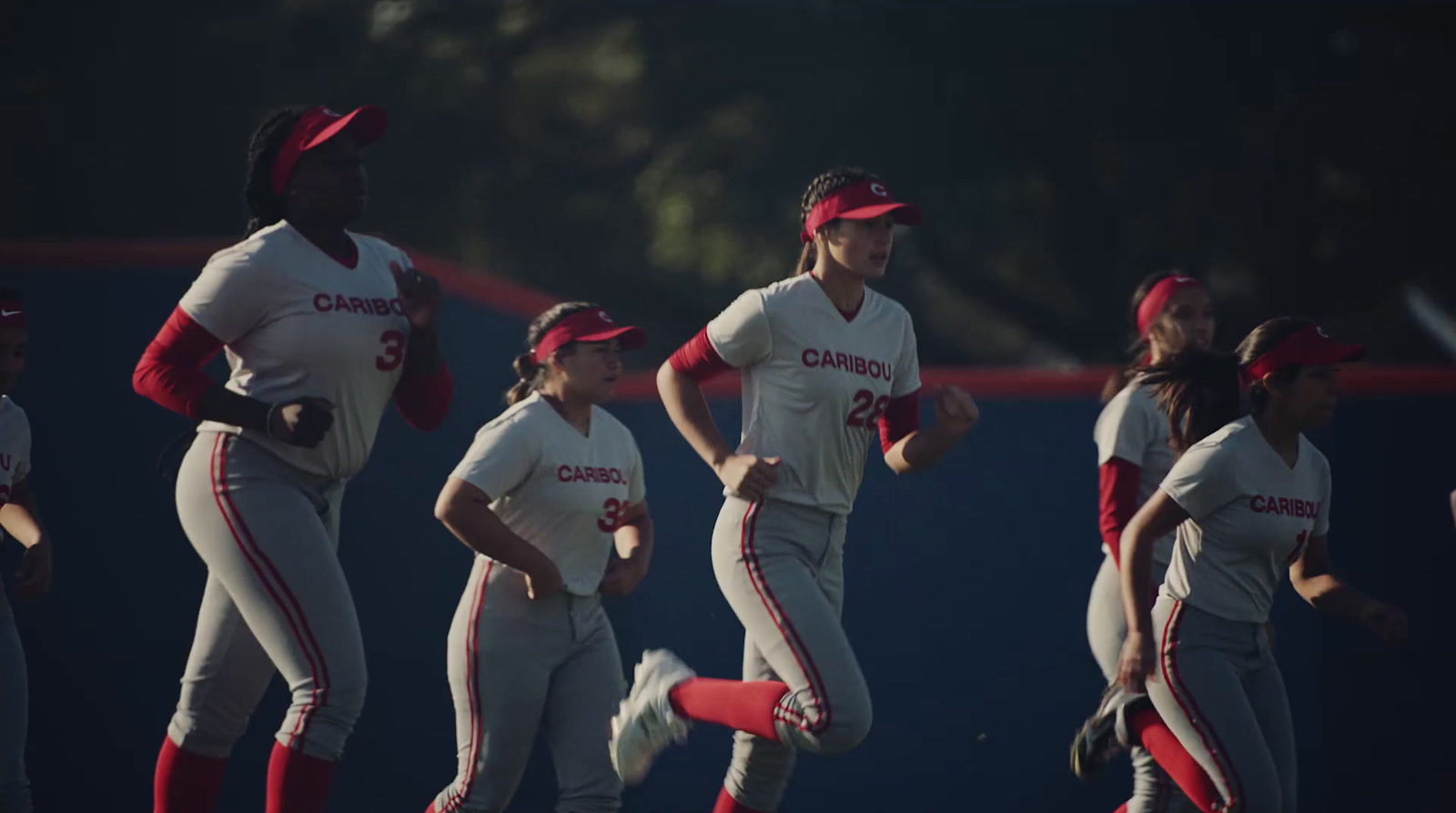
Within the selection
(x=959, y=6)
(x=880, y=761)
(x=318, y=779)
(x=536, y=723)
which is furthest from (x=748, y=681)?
(x=959, y=6)

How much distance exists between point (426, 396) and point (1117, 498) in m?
2.64

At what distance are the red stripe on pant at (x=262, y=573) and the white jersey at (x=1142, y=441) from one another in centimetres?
316

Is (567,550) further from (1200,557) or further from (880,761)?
(880,761)

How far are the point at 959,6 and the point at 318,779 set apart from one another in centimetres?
1577

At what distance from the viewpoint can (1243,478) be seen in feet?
20.2

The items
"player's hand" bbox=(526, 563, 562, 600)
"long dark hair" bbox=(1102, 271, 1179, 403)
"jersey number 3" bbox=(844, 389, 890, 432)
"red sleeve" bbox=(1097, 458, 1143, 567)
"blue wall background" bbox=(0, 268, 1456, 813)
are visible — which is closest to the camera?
"jersey number 3" bbox=(844, 389, 890, 432)

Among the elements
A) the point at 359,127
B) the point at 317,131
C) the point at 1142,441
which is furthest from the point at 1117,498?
the point at 317,131

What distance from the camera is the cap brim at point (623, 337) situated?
6.82 meters

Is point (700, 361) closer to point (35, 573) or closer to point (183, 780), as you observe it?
point (183, 780)

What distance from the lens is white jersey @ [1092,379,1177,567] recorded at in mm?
7262

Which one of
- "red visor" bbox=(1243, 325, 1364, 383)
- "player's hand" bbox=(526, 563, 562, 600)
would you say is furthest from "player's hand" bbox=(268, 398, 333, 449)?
"red visor" bbox=(1243, 325, 1364, 383)

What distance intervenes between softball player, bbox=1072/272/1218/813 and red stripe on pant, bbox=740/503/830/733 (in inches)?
50.3

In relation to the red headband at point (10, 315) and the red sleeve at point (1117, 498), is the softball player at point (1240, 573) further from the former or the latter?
the red headband at point (10, 315)

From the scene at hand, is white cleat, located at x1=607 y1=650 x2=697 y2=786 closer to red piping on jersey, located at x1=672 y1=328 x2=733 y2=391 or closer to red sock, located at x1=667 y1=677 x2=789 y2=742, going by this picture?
red sock, located at x1=667 y1=677 x2=789 y2=742
